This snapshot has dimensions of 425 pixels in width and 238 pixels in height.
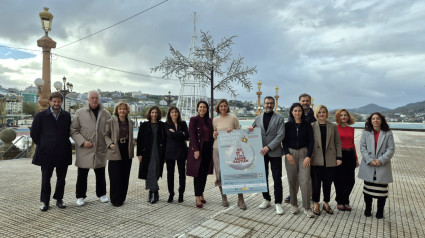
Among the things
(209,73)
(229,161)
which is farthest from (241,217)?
(209,73)

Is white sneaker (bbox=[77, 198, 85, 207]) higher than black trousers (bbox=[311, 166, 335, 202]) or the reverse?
the reverse

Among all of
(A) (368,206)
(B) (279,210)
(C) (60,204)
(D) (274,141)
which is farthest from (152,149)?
(A) (368,206)

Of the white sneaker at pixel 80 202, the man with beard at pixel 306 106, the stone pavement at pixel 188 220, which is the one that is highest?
the man with beard at pixel 306 106

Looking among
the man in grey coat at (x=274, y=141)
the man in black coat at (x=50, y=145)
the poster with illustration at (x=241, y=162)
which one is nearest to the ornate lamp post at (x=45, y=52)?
the man in black coat at (x=50, y=145)

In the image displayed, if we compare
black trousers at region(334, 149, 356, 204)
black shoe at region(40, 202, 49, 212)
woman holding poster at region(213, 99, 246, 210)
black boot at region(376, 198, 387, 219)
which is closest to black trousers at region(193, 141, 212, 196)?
woman holding poster at region(213, 99, 246, 210)

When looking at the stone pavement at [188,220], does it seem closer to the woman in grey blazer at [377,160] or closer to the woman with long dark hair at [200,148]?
the woman in grey blazer at [377,160]

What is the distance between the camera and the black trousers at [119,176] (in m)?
4.62

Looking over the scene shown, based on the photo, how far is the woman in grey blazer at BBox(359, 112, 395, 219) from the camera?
412 centimetres

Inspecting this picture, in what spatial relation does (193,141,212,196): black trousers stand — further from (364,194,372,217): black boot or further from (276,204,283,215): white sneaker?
(364,194,372,217): black boot

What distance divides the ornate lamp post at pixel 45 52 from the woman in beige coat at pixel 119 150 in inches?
311

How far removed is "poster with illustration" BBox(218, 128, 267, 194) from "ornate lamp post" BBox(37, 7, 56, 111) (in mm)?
9428

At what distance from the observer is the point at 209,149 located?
4.71m

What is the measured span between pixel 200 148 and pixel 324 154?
2063 mm

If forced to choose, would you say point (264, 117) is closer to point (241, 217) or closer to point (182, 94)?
point (241, 217)
